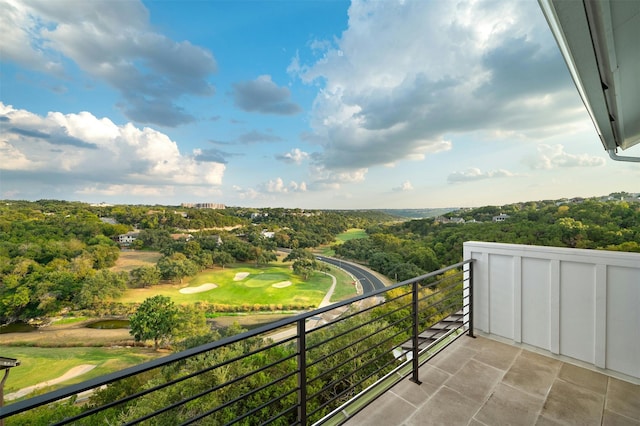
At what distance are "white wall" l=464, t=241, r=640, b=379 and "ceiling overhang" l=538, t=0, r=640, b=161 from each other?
102cm

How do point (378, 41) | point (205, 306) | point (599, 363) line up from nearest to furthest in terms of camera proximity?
point (599, 363)
point (378, 41)
point (205, 306)

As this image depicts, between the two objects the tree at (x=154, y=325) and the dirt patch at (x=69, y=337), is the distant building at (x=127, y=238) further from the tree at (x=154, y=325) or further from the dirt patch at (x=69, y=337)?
the tree at (x=154, y=325)

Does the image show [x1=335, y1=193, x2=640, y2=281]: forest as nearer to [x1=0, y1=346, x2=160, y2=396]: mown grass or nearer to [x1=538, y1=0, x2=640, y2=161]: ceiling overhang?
[x1=538, y1=0, x2=640, y2=161]: ceiling overhang

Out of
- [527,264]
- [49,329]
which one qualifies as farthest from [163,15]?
[49,329]

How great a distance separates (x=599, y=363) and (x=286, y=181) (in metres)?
39.3

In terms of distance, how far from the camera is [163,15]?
60.3 feet

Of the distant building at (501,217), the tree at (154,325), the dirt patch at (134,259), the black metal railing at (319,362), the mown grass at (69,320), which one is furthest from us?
the dirt patch at (134,259)

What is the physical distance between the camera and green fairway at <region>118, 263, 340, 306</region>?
110 ft

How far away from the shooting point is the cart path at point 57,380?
68.3 ft

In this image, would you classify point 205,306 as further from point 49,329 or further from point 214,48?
point 214,48

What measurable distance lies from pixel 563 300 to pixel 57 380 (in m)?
34.8

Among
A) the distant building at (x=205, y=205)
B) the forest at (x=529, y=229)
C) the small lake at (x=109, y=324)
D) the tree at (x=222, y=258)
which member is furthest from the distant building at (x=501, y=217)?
the distant building at (x=205, y=205)

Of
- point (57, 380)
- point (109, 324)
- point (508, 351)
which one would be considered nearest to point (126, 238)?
point (109, 324)

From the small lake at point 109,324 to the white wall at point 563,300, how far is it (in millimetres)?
38359
